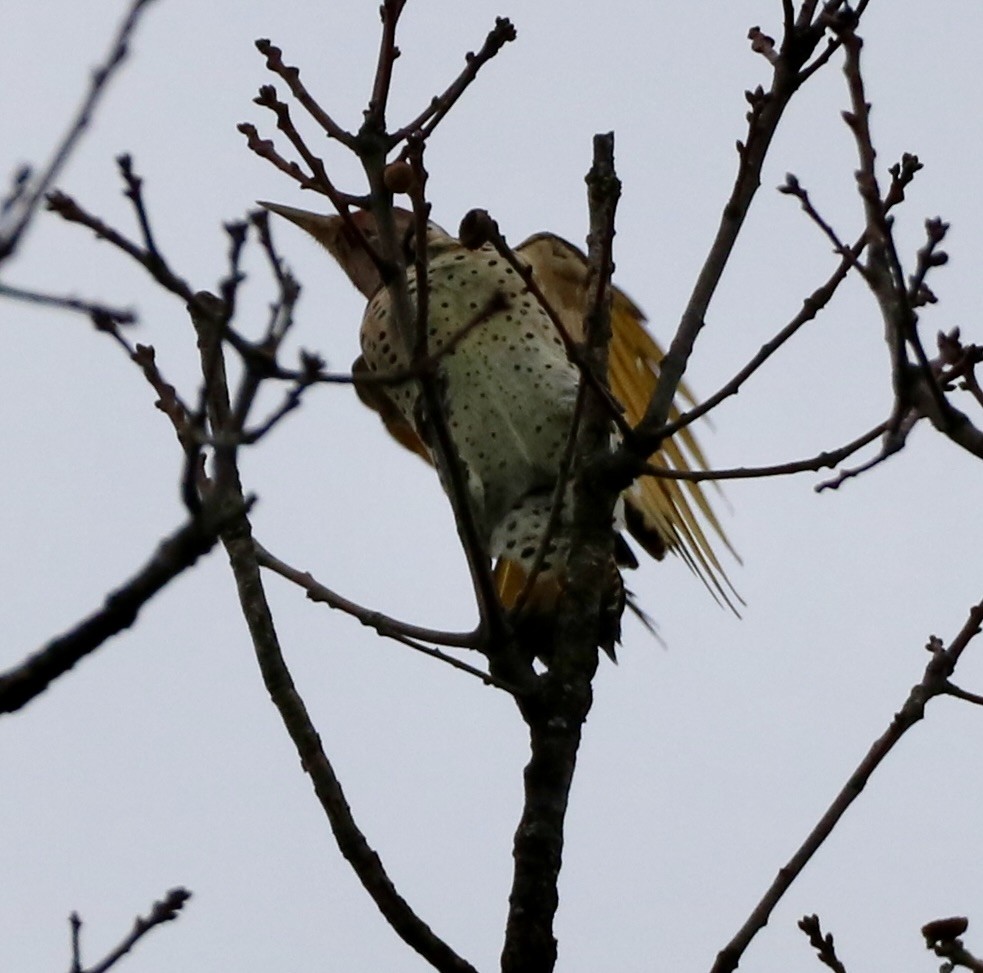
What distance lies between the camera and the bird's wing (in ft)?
18.1

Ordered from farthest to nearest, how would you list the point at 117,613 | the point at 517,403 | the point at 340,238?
1. the point at 340,238
2. the point at 517,403
3. the point at 117,613

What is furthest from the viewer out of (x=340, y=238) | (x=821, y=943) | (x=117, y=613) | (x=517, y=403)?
(x=340, y=238)

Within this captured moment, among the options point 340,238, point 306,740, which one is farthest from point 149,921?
point 340,238

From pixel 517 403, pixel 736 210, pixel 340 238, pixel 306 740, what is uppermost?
pixel 340 238

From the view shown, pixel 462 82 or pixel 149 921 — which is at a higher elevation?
pixel 462 82

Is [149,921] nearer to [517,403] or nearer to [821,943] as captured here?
[821,943]

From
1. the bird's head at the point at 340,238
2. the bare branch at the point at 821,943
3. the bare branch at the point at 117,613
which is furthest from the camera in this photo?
the bird's head at the point at 340,238

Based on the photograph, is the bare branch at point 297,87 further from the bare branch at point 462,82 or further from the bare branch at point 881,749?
the bare branch at point 881,749

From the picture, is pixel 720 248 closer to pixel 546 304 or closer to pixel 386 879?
pixel 546 304

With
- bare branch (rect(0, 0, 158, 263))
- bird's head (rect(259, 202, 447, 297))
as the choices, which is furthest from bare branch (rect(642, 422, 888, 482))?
bird's head (rect(259, 202, 447, 297))

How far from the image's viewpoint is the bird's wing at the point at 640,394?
5504mm

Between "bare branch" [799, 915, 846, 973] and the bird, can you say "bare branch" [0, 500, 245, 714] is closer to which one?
"bare branch" [799, 915, 846, 973]

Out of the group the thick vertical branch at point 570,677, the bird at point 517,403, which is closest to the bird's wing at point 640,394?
the bird at point 517,403

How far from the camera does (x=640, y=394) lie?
5.89m
